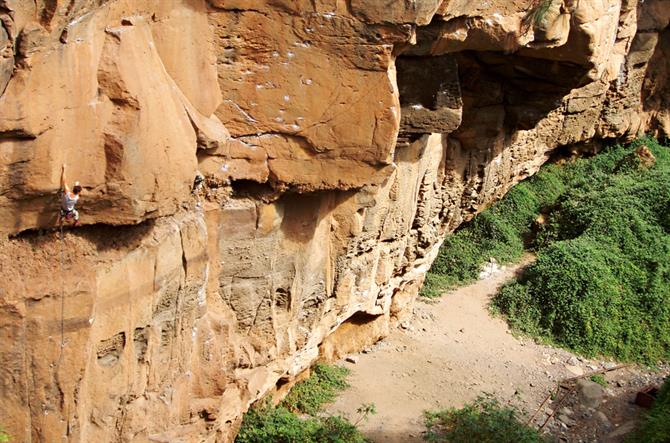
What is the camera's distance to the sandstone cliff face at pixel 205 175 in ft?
16.8

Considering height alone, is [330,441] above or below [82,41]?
below

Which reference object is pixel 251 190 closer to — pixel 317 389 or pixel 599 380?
pixel 317 389

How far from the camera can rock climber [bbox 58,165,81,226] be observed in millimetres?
5129

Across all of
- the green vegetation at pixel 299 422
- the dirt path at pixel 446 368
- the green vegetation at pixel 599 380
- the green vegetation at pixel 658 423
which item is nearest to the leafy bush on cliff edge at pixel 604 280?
the dirt path at pixel 446 368

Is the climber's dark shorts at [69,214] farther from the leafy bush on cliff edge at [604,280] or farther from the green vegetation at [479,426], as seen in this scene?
the leafy bush on cliff edge at [604,280]

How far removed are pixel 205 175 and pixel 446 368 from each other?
255 inches

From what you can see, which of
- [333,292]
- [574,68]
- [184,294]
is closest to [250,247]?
[184,294]

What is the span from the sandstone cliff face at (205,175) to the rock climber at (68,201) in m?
0.08

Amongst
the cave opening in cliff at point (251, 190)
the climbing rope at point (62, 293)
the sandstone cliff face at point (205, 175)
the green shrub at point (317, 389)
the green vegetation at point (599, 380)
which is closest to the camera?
the sandstone cliff face at point (205, 175)

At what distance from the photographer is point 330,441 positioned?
9.04 metres

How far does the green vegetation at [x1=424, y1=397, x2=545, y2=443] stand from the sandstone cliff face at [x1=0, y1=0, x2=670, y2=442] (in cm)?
183

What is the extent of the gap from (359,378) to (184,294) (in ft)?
16.4

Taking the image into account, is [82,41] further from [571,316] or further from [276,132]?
[571,316]

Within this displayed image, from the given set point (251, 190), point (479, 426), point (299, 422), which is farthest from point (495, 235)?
point (251, 190)
